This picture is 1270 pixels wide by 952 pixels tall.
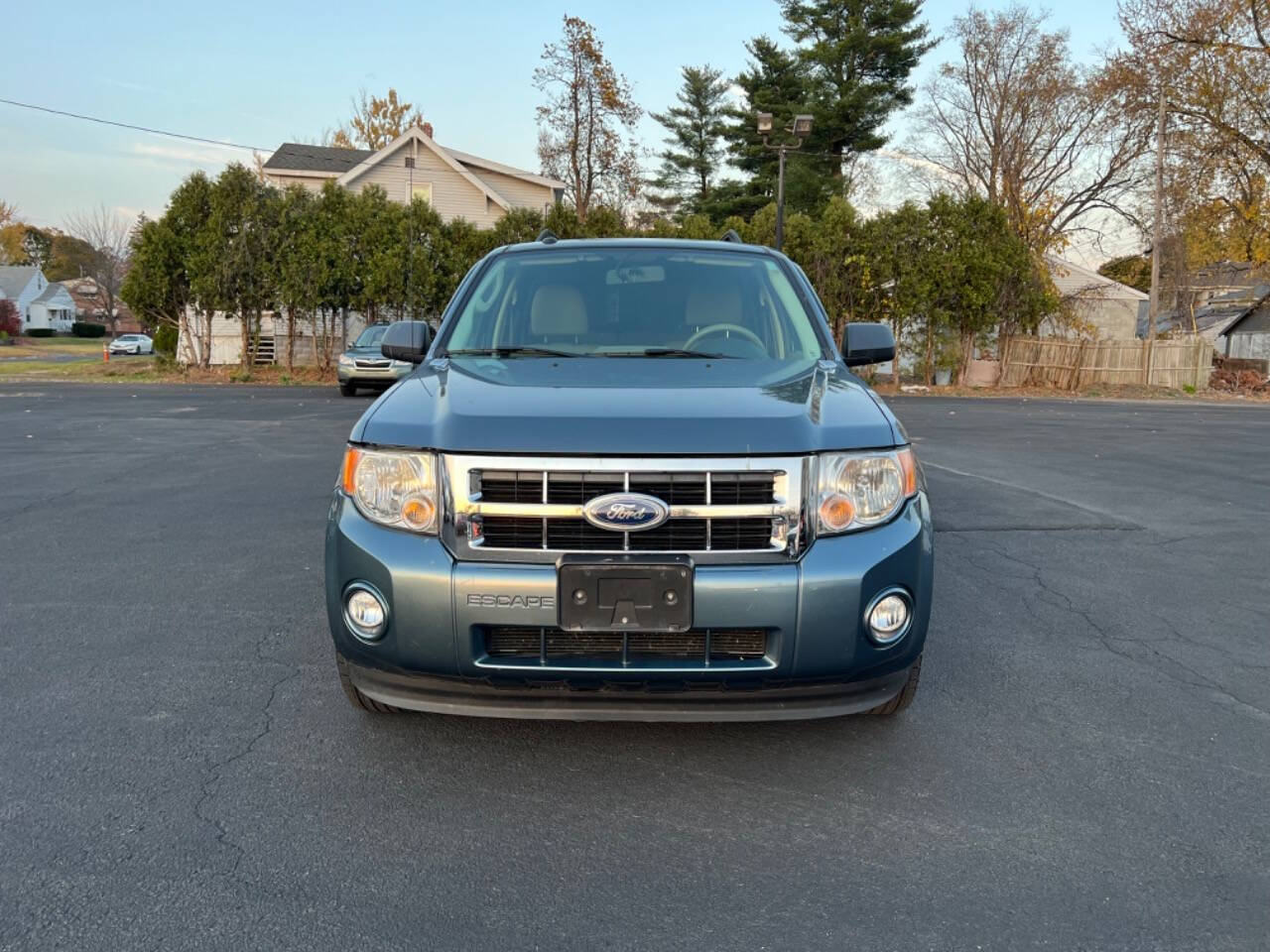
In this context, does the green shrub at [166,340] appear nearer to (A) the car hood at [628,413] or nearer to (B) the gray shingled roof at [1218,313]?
(A) the car hood at [628,413]

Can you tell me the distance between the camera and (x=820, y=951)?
2.16m

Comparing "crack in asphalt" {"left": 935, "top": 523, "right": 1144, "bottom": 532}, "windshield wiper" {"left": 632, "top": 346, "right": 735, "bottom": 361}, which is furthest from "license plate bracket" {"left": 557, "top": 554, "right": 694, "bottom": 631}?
"crack in asphalt" {"left": 935, "top": 523, "right": 1144, "bottom": 532}

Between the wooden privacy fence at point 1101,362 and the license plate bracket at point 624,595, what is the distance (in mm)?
25969

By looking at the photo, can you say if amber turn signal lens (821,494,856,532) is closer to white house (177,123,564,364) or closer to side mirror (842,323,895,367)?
side mirror (842,323,895,367)

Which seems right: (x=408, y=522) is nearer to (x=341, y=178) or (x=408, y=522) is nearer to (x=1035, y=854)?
(x=1035, y=854)

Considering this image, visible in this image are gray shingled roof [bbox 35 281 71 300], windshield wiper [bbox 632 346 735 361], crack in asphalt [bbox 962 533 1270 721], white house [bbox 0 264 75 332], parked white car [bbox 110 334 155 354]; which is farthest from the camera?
gray shingled roof [bbox 35 281 71 300]

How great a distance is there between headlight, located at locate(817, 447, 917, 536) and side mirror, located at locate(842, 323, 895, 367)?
1.29 metres

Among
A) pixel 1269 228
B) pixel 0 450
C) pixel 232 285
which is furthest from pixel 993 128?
pixel 0 450

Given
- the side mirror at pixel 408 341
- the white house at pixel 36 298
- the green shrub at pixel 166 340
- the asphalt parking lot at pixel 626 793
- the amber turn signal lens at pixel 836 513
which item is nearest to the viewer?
the asphalt parking lot at pixel 626 793

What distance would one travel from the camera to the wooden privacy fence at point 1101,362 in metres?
26.6

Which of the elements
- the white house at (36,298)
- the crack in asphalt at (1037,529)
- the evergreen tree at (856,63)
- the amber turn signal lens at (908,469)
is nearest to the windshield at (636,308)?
the amber turn signal lens at (908,469)

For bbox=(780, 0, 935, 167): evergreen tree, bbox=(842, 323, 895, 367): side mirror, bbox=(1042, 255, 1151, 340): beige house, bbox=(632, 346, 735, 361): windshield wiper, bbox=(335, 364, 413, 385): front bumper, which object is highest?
bbox=(780, 0, 935, 167): evergreen tree

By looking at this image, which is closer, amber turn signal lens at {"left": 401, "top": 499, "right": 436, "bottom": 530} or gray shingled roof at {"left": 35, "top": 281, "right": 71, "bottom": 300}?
amber turn signal lens at {"left": 401, "top": 499, "right": 436, "bottom": 530}

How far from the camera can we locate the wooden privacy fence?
2662cm
